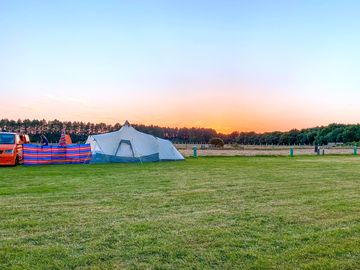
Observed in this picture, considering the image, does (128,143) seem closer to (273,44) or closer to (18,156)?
(18,156)

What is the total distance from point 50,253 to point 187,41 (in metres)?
17.7

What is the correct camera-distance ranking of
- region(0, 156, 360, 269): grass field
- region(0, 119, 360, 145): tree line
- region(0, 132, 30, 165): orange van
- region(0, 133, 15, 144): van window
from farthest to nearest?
1. region(0, 119, 360, 145): tree line
2. region(0, 133, 15, 144): van window
3. region(0, 132, 30, 165): orange van
4. region(0, 156, 360, 269): grass field

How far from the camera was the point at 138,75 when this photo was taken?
23.5 m

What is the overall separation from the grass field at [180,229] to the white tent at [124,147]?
13.1 metres

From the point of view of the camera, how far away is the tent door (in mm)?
23198

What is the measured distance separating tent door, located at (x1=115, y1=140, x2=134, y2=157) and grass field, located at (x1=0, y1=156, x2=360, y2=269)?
1360 cm

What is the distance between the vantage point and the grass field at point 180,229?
4137 millimetres

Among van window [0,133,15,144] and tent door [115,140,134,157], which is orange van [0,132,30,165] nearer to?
van window [0,133,15,144]

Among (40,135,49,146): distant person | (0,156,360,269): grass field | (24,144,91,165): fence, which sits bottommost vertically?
(0,156,360,269): grass field

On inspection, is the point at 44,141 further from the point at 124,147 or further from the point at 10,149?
the point at 124,147

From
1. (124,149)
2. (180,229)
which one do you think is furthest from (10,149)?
(180,229)

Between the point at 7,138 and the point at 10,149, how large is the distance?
917mm

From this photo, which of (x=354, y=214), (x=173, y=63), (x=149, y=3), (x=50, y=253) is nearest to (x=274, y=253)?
(x=50, y=253)

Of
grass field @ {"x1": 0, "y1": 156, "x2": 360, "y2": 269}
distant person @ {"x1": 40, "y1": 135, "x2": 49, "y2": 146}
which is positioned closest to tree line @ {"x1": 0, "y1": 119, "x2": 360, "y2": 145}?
distant person @ {"x1": 40, "y1": 135, "x2": 49, "y2": 146}
